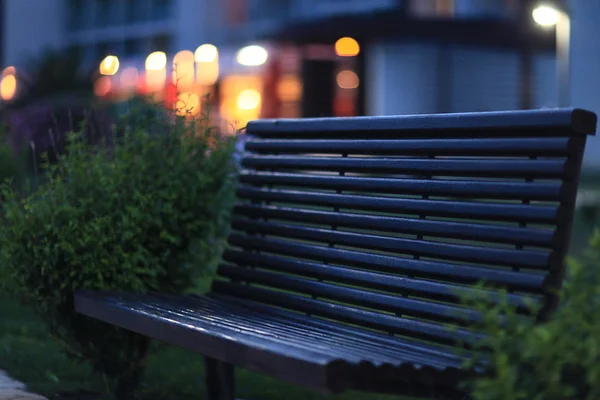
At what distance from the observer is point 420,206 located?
10.6 feet

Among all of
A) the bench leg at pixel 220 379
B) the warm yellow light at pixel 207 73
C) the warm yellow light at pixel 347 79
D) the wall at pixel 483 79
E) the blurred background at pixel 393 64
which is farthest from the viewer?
the warm yellow light at pixel 207 73

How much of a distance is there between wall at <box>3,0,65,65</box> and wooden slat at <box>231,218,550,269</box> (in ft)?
139

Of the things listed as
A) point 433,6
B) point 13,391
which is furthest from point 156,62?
point 13,391

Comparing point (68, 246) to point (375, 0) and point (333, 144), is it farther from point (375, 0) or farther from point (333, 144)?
point (375, 0)

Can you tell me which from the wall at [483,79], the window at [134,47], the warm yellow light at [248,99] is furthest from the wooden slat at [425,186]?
the window at [134,47]

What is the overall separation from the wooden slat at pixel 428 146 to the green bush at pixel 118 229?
1.00 ft

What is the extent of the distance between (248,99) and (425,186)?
26.0 m

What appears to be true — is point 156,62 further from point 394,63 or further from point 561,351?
point 561,351

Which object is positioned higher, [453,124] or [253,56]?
[253,56]

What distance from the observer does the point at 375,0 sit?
29.8 m

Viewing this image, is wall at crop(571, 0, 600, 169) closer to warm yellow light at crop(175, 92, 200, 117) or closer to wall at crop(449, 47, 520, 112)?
wall at crop(449, 47, 520, 112)

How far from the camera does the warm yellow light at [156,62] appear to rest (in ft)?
105

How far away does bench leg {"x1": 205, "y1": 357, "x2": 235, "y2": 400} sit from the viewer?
371 centimetres

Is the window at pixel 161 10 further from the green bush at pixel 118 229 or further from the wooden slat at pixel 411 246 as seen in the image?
the wooden slat at pixel 411 246
